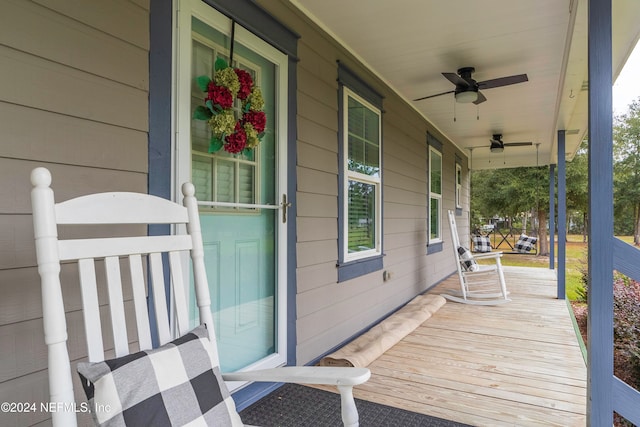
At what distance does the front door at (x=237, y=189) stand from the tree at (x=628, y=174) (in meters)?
14.4

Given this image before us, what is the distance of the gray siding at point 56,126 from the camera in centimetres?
121

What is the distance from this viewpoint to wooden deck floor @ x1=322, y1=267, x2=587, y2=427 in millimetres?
2201

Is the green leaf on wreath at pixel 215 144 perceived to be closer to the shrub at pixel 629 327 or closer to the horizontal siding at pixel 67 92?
the horizontal siding at pixel 67 92

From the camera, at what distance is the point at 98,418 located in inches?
36.9

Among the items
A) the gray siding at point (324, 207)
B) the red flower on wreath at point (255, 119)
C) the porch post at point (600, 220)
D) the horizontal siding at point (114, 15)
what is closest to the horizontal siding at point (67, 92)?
the horizontal siding at point (114, 15)

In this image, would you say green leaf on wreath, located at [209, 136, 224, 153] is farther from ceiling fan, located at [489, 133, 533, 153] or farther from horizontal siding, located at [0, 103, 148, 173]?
ceiling fan, located at [489, 133, 533, 153]

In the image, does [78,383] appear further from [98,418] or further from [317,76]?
[317,76]

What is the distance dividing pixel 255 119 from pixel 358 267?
1931mm

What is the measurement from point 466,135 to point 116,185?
6.62 meters

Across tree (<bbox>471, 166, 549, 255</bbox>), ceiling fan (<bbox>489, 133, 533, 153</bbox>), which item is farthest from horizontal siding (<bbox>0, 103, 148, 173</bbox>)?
tree (<bbox>471, 166, 549, 255</bbox>)

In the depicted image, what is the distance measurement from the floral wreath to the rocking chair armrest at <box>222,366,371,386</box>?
1083mm

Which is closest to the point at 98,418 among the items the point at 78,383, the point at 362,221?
the point at 78,383

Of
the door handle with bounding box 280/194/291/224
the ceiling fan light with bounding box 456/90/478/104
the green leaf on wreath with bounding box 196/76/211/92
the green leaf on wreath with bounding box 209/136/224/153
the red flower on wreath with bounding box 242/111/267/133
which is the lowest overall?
the door handle with bounding box 280/194/291/224

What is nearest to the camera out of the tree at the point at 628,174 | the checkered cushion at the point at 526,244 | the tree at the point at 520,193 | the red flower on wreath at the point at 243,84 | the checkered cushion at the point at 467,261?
the red flower on wreath at the point at 243,84
